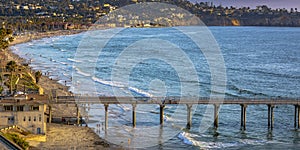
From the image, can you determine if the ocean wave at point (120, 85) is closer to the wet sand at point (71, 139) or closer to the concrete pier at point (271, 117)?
the concrete pier at point (271, 117)

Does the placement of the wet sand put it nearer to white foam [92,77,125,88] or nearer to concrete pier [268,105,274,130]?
concrete pier [268,105,274,130]

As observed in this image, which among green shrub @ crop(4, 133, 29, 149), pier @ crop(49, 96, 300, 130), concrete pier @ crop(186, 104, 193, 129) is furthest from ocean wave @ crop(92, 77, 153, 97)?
green shrub @ crop(4, 133, 29, 149)

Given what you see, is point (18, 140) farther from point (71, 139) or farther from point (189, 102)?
point (189, 102)

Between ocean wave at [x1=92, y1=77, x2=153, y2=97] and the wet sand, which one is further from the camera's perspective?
ocean wave at [x1=92, y1=77, x2=153, y2=97]

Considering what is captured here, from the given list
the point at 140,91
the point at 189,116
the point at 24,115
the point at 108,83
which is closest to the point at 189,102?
the point at 189,116

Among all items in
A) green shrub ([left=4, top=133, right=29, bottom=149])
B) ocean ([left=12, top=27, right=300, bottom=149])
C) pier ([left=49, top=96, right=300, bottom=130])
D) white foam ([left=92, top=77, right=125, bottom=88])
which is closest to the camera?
green shrub ([left=4, top=133, right=29, bottom=149])

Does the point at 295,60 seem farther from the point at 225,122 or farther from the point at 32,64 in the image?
the point at 225,122

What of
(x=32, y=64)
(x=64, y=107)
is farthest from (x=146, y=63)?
(x=64, y=107)

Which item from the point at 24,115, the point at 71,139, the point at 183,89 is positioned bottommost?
the point at 183,89

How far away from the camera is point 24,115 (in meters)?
45.3

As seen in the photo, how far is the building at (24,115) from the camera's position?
45.2 meters

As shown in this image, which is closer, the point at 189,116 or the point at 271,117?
the point at 189,116

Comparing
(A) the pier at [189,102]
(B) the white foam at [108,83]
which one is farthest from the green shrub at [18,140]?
(B) the white foam at [108,83]

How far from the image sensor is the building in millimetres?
45219
